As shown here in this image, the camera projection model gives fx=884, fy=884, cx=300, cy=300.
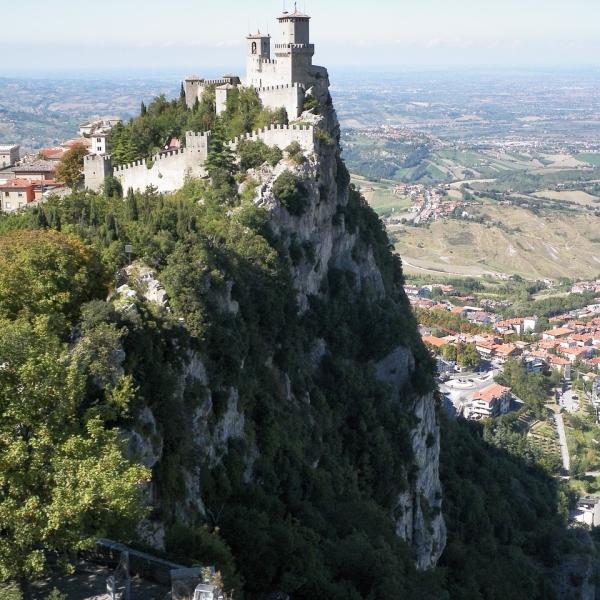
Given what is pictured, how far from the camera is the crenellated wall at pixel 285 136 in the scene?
44.5 meters

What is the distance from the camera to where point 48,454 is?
15844 millimetres

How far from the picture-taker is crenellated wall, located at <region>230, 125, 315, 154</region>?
4447 centimetres

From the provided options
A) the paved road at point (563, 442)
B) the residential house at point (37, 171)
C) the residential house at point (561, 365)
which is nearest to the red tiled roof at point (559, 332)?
the residential house at point (561, 365)

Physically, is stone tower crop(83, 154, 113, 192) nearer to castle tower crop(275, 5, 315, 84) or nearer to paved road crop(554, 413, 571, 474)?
castle tower crop(275, 5, 315, 84)

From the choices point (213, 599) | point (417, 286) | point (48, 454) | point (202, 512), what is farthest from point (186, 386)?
point (417, 286)

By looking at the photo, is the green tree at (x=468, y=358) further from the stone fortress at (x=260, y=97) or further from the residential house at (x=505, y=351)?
the stone fortress at (x=260, y=97)

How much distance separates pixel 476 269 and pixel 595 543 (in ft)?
402

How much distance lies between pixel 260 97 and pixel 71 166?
470 inches

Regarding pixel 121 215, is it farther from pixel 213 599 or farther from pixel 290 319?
pixel 213 599

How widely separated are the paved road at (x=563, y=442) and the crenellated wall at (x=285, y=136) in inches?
2384

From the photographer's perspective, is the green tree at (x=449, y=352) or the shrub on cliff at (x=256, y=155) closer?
the shrub on cliff at (x=256, y=155)

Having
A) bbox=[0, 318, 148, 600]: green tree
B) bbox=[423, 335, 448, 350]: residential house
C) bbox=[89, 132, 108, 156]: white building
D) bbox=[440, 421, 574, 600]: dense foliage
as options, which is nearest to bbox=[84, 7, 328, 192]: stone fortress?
bbox=[89, 132, 108, 156]: white building

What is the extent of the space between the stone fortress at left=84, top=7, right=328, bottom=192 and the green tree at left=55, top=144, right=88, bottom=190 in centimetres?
339

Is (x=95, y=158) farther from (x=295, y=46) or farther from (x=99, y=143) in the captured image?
(x=295, y=46)
